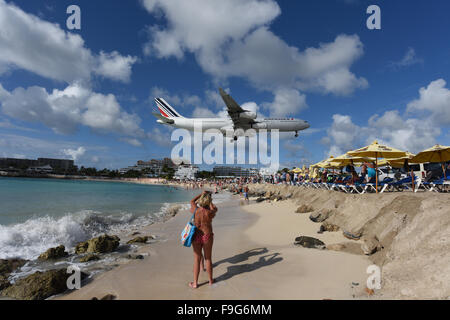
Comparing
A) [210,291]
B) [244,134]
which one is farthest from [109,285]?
[244,134]

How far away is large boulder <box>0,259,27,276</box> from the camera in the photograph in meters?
5.19

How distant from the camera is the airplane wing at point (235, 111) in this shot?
21.3 metres

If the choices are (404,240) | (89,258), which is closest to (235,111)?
(89,258)

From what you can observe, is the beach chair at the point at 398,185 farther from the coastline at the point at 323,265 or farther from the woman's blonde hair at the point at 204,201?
the woman's blonde hair at the point at 204,201

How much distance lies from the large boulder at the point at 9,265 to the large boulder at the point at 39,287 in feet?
4.68

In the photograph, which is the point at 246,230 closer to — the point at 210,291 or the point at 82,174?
the point at 210,291

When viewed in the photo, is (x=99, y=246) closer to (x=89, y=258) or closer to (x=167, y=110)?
(x=89, y=258)

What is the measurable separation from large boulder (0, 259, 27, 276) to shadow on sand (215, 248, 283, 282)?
17.0ft

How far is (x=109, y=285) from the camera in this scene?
422cm

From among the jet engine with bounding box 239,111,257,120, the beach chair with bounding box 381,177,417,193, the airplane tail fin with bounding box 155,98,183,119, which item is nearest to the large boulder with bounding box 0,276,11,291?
the beach chair with bounding box 381,177,417,193

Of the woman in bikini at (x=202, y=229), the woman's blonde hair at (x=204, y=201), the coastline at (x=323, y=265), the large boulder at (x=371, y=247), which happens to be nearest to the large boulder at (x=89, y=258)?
the coastline at (x=323, y=265)

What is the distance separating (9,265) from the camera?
5.48 metres

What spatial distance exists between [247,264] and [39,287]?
13.8 ft
